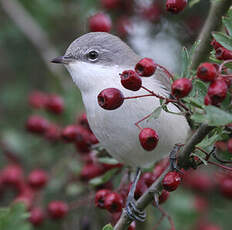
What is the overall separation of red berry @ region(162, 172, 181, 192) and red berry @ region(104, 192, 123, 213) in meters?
0.62

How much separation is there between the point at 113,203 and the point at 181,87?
1.13 meters

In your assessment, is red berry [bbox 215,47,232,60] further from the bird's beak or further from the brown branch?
the bird's beak

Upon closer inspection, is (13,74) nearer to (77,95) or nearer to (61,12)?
(61,12)

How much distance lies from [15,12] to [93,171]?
2.57 meters

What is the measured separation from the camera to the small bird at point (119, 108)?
2.73m

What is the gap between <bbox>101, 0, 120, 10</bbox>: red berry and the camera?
4.25m

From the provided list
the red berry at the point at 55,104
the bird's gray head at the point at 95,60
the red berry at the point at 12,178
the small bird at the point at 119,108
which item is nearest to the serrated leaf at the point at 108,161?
the small bird at the point at 119,108

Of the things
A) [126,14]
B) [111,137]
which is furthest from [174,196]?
[126,14]

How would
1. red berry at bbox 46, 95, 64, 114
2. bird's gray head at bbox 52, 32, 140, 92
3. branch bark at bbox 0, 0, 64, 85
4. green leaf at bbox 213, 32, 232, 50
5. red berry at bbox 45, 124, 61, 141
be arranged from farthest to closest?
branch bark at bbox 0, 0, 64, 85
red berry at bbox 46, 95, 64, 114
red berry at bbox 45, 124, 61, 141
bird's gray head at bbox 52, 32, 140, 92
green leaf at bbox 213, 32, 232, 50

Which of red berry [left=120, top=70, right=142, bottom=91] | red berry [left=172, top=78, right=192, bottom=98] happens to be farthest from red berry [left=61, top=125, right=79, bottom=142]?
red berry [left=172, top=78, right=192, bottom=98]

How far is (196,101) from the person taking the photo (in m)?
1.82

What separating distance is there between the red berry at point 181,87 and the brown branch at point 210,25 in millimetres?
1124

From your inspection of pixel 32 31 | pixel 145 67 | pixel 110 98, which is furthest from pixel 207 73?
pixel 32 31

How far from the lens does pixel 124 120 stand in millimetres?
2719
